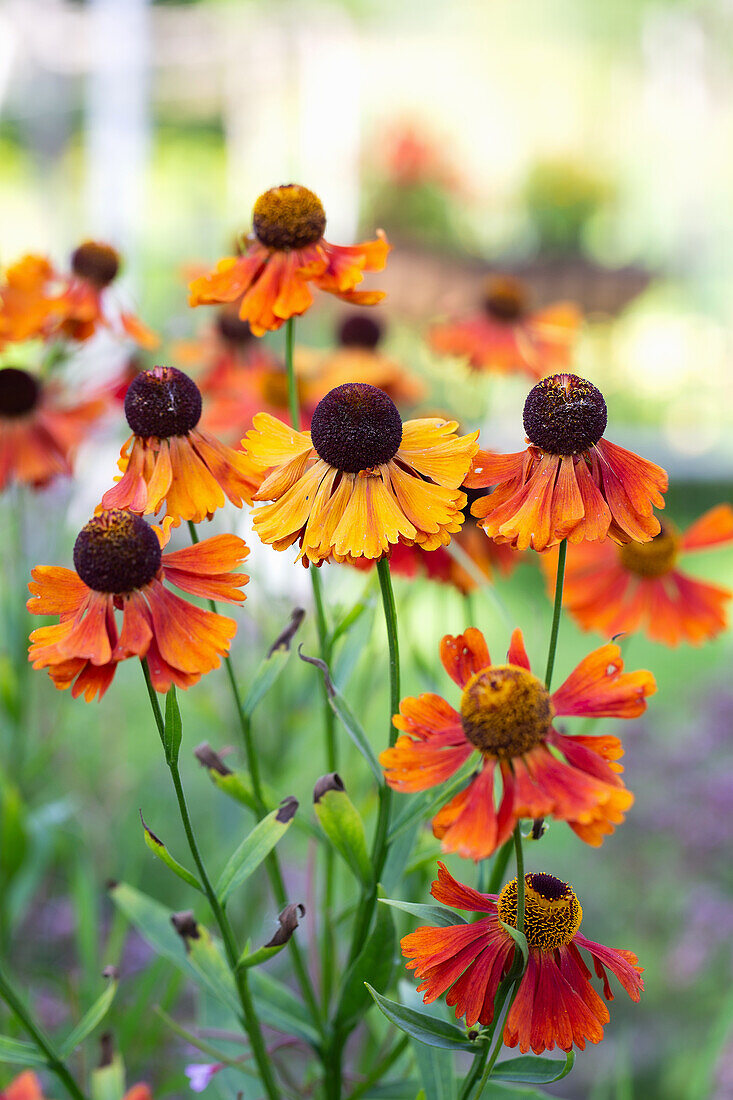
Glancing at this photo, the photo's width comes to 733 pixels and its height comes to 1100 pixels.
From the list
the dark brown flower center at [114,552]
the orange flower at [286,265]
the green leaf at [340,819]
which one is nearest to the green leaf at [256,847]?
the green leaf at [340,819]

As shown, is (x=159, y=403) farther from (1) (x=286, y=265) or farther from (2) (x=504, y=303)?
(2) (x=504, y=303)

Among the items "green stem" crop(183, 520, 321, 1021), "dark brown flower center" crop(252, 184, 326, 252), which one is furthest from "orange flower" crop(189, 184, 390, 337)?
"green stem" crop(183, 520, 321, 1021)

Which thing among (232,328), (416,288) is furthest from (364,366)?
(416,288)

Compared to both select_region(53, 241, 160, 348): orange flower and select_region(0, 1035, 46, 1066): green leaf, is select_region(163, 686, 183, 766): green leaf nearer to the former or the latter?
select_region(0, 1035, 46, 1066): green leaf

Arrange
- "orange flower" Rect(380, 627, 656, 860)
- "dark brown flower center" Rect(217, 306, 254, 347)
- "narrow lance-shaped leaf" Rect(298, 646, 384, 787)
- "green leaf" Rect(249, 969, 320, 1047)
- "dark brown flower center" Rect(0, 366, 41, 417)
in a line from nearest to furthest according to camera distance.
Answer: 1. "orange flower" Rect(380, 627, 656, 860)
2. "narrow lance-shaped leaf" Rect(298, 646, 384, 787)
3. "green leaf" Rect(249, 969, 320, 1047)
4. "dark brown flower center" Rect(0, 366, 41, 417)
5. "dark brown flower center" Rect(217, 306, 254, 347)

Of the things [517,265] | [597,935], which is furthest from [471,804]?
[517,265]

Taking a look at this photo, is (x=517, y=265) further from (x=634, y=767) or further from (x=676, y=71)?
(x=634, y=767)
